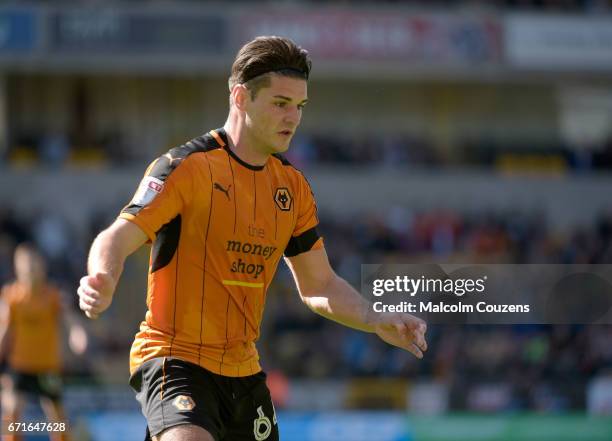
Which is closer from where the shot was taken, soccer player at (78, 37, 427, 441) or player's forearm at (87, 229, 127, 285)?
player's forearm at (87, 229, 127, 285)

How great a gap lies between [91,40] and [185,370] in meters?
18.9

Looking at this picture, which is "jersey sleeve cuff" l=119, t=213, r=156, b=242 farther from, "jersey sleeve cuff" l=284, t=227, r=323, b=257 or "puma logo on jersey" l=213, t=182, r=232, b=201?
"jersey sleeve cuff" l=284, t=227, r=323, b=257

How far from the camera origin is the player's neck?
15.5 feet

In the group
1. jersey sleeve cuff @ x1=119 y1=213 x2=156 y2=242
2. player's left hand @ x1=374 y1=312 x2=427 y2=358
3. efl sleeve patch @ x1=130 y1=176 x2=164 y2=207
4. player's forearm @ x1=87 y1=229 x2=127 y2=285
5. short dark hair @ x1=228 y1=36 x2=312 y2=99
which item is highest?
short dark hair @ x1=228 y1=36 x2=312 y2=99

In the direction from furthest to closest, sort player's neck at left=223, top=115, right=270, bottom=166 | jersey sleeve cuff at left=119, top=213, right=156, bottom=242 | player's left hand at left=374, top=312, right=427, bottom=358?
player's neck at left=223, top=115, right=270, bottom=166, player's left hand at left=374, top=312, right=427, bottom=358, jersey sleeve cuff at left=119, top=213, right=156, bottom=242

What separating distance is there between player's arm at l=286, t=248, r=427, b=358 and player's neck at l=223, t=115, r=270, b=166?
0.52m

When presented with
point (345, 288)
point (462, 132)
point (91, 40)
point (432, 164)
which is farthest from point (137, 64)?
point (345, 288)

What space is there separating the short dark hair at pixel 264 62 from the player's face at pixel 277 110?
0.10 ft

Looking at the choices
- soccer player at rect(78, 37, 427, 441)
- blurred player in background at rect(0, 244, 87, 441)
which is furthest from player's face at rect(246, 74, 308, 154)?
blurred player in background at rect(0, 244, 87, 441)

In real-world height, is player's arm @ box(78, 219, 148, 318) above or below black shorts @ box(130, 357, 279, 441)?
above

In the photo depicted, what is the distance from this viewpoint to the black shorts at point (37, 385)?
10812mm

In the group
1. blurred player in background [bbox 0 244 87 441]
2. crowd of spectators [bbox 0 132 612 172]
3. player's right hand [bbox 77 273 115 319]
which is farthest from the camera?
crowd of spectators [bbox 0 132 612 172]

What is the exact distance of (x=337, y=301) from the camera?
4.91 metres

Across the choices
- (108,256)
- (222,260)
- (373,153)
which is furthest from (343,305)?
(373,153)
